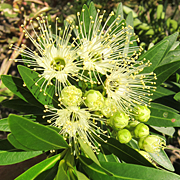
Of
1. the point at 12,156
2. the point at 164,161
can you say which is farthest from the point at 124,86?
the point at 12,156

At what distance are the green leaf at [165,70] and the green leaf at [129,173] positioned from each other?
0.65m

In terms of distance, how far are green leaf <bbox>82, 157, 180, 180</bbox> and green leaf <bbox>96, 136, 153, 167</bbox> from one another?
92 millimetres

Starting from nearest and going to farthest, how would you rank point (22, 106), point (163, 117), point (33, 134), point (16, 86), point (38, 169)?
point (33, 134)
point (38, 169)
point (16, 86)
point (163, 117)
point (22, 106)

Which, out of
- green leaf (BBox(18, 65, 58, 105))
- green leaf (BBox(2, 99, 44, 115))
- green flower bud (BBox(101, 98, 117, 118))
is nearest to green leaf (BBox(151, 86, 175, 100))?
green flower bud (BBox(101, 98, 117, 118))

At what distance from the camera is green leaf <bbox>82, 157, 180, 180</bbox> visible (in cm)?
87

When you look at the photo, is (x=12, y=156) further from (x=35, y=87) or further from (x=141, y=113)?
(x=141, y=113)

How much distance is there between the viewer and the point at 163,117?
49.6 inches

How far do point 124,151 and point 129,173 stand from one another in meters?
0.16

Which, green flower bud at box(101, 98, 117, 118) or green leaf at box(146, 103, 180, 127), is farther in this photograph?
green leaf at box(146, 103, 180, 127)

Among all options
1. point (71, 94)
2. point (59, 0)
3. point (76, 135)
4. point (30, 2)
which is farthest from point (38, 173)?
point (59, 0)

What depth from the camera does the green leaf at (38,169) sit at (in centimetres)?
93

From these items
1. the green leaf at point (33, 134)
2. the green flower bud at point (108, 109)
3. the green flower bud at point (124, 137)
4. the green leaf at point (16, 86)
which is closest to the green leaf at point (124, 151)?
the green flower bud at point (124, 137)

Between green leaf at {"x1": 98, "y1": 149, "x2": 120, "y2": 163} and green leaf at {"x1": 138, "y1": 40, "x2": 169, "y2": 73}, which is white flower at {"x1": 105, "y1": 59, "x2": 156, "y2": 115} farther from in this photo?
green leaf at {"x1": 98, "y1": 149, "x2": 120, "y2": 163}

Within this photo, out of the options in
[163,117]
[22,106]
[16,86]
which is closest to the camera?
[16,86]
